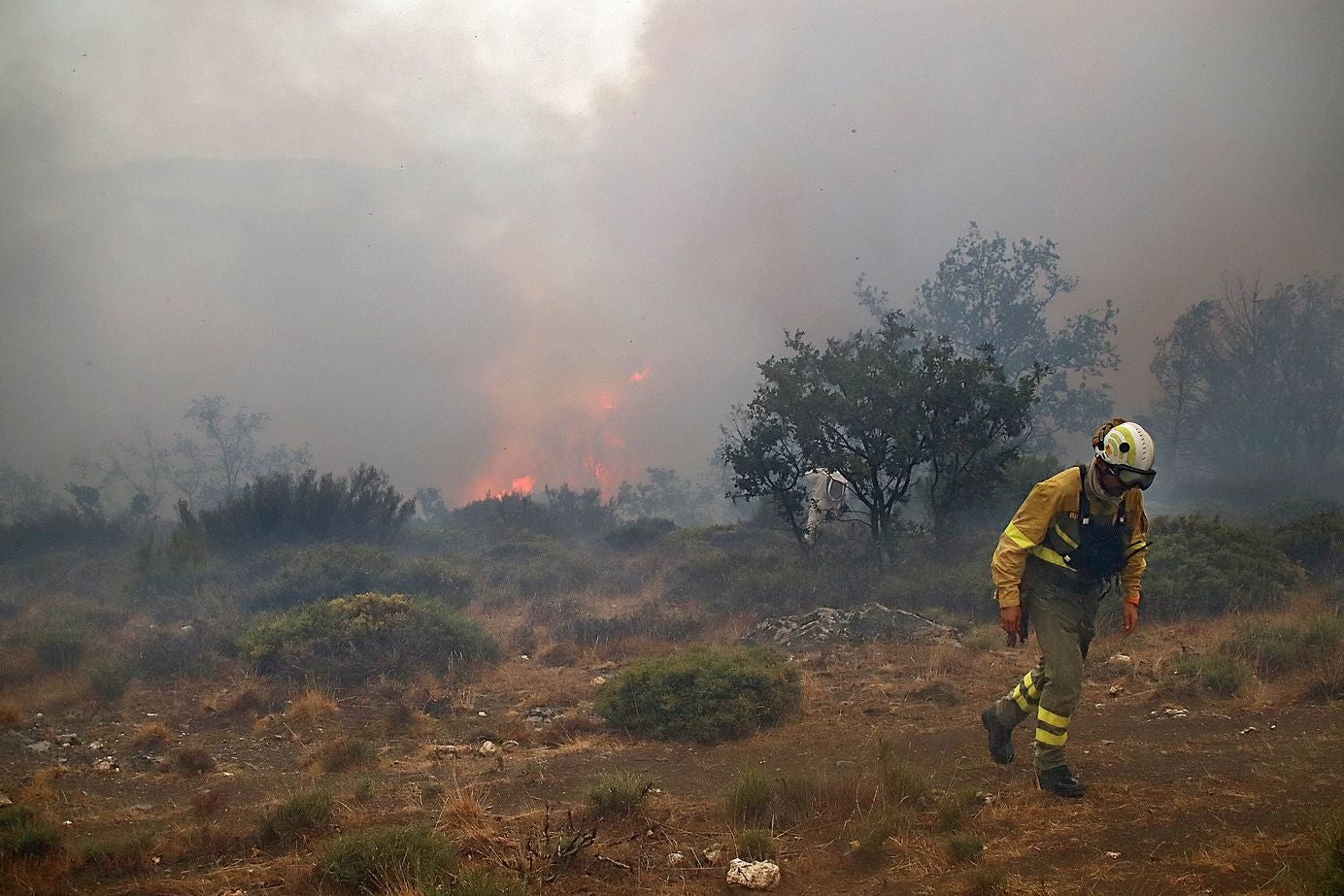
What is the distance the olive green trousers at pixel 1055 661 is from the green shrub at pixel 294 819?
432 centimetres

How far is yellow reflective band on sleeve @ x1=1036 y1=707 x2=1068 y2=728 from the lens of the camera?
16.8 feet

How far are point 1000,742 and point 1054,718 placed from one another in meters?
0.79

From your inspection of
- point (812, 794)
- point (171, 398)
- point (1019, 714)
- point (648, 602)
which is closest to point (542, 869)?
point (812, 794)

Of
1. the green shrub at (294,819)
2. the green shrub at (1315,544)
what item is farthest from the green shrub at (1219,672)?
the green shrub at (294,819)

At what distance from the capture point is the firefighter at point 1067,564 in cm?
511

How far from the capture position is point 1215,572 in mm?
11570

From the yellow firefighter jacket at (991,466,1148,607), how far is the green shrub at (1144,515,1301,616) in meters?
7.10

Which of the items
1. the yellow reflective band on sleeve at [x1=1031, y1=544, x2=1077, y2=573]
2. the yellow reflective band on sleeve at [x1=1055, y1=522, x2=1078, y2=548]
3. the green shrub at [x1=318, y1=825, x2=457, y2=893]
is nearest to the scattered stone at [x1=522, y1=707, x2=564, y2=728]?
the green shrub at [x1=318, y1=825, x2=457, y2=893]

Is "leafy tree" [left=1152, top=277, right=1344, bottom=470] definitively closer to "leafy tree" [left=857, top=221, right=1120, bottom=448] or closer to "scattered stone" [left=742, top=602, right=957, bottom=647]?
"leafy tree" [left=857, top=221, right=1120, bottom=448]

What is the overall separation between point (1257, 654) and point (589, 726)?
6.40m

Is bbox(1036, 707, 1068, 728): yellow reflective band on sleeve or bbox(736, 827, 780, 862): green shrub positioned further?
bbox(1036, 707, 1068, 728): yellow reflective band on sleeve

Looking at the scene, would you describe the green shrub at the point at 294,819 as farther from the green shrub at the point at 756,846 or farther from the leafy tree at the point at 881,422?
the leafy tree at the point at 881,422

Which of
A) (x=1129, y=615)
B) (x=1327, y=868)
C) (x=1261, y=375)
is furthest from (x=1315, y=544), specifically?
(x=1261, y=375)

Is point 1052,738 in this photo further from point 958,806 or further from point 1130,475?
point 1130,475
